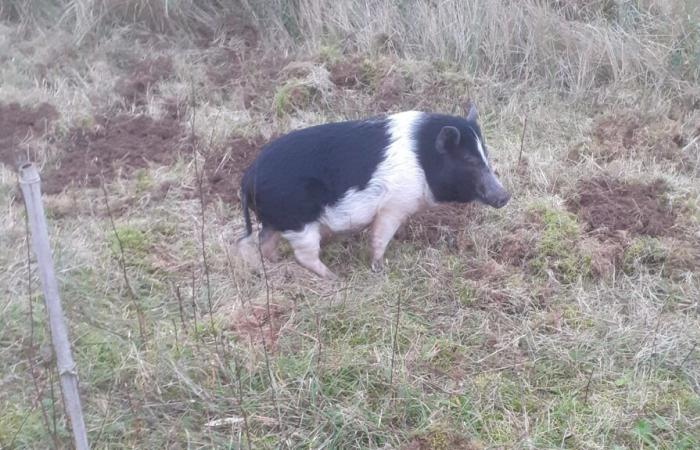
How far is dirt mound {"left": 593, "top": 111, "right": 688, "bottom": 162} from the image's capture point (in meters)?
5.44

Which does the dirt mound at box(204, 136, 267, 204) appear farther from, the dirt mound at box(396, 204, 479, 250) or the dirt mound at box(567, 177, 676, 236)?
the dirt mound at box(567, 177, 676, 236)

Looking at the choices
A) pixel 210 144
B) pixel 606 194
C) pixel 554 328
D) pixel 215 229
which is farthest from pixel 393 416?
pixel 210 144

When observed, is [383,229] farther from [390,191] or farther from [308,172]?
[308,172]

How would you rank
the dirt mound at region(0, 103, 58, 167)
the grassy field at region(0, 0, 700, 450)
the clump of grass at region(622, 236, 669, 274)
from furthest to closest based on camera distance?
the dirt mound at region(0, 103, 58, 167)
the clump of grass at region(622, 236, 669, 274)
the grassy field at region(0, 0, 700, 450)

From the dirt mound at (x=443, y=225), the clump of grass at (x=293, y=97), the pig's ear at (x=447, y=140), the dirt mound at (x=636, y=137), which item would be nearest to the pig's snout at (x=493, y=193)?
the pig's ear at (x=447, y=140)

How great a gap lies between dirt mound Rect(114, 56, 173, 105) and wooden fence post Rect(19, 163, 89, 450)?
3.97 metres

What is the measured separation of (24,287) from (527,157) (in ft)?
10.7

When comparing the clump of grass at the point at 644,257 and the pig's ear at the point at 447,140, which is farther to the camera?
the clump of grass at the point at 644,257

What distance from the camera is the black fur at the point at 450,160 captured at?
4219 mm

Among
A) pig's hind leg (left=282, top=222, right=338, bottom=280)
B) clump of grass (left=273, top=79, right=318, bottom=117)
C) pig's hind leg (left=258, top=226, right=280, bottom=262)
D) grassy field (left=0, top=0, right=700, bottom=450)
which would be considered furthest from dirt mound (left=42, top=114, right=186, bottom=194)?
pig's hind leg (left=282, top=222, right=338, bottom=280)

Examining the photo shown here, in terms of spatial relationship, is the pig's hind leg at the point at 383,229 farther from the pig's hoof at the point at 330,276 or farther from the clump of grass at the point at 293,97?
the clump of grass at the point at 293,97

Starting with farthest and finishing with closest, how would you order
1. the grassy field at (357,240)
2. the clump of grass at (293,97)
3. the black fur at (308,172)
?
the clump of grass at (293,97), the black fur at (308,172), the grassy field at (357,240)

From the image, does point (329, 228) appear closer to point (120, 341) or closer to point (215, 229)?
point (215, 229)

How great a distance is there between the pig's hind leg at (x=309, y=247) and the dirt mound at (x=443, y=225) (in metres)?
0.58
